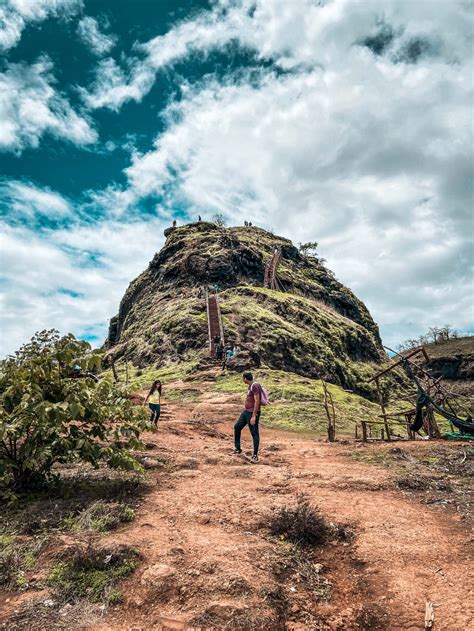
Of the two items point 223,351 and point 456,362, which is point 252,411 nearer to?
point 223,351

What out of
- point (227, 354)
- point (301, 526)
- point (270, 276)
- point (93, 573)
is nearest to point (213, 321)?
point (227, 354)

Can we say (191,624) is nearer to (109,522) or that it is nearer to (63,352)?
(109,522)

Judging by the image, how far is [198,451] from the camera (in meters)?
9.11

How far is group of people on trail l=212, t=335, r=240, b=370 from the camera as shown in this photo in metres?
29.2

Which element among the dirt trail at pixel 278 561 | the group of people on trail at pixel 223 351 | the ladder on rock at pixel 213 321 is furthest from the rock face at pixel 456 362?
the dirt trail at pixel 278 561

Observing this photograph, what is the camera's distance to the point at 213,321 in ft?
121

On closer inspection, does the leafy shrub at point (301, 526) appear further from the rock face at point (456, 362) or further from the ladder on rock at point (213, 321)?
the rock face at point (456, 362)

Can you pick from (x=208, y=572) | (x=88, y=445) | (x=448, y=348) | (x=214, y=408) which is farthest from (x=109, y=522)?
(x=448, y=348)

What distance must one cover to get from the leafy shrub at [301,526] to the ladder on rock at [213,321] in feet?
90.7

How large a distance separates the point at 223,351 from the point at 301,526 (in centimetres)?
2634

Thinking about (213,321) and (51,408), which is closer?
(51,408)

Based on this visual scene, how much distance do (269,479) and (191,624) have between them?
3972 mm

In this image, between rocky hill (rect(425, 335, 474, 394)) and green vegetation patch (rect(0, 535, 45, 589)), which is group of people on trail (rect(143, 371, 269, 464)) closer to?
green vegetation patch (rect(0, 535, 45, 589))

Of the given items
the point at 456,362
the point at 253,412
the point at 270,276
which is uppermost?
the point at 270,276
